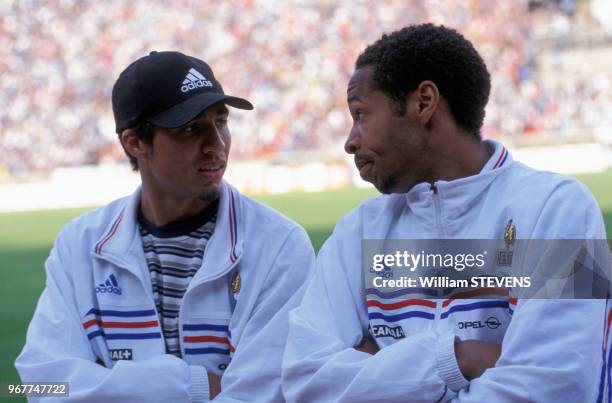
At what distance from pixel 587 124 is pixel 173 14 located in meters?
9.55

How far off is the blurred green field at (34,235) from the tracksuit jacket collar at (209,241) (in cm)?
245

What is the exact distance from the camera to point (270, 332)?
9.64 feet

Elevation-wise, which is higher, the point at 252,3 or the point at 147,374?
the point at 252,3

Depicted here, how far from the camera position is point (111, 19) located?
23141mm

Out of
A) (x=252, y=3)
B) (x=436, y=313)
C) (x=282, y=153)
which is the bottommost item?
(x=282, y=153)

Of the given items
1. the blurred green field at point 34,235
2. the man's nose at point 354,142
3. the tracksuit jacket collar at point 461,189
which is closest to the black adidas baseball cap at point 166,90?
the man's nose at point 354,142

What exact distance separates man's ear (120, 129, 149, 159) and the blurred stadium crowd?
17.8 metres

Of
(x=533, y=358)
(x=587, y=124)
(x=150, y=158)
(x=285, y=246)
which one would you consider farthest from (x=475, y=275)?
(x=587, y=124)

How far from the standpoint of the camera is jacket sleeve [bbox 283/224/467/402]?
2.49 m

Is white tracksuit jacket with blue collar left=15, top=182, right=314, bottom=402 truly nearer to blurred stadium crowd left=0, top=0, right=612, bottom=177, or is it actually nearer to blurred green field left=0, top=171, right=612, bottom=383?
blurred green field left=0, top=171, right=612, bottom=383

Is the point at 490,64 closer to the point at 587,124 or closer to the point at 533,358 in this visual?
the point at 587,124

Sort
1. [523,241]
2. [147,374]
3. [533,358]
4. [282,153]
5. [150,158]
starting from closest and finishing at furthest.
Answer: [533,358] < [523,241] < [147,374] < [150,158] < [282,153]

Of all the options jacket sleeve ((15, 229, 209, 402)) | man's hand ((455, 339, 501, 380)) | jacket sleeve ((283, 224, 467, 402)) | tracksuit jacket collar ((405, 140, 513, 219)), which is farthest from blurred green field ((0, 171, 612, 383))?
man's hand ((455, 339, 501, 380))

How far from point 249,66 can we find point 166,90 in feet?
65.3
